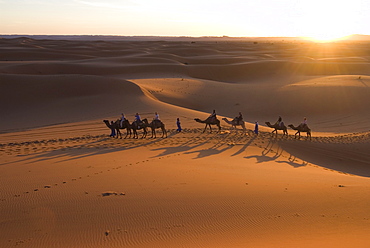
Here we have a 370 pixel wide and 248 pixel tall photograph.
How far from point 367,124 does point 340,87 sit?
30.1 ft

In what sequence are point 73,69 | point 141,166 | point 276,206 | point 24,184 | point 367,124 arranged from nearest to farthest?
point 276,206 → point 24,184 → point 141,166 → point 367,124 → point 73,69

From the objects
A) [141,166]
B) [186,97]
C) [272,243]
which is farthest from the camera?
[186,97]

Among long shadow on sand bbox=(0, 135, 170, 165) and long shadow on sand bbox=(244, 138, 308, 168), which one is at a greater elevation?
long shadow on sand bbox=(244, 138, 308, 168)

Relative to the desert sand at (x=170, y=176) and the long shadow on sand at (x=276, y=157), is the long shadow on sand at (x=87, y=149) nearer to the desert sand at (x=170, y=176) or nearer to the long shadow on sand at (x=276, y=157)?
the desert sand at (x=170, y=176)

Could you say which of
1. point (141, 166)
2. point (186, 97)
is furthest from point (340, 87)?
point (141, 166)

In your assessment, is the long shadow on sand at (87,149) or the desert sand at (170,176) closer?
the desert sand at (170,176)

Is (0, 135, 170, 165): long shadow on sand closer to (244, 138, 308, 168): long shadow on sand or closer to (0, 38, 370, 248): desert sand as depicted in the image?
(0, 38, 370, 248): desert sand

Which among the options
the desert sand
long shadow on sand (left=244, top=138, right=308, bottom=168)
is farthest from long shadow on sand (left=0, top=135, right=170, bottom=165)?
long shadow on sand (left=244, top=138, right=308, bottom=168)

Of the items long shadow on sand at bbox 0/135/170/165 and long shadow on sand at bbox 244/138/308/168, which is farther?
long shadow on sand at bbox 244/138/308/168

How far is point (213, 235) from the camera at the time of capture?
273 inches

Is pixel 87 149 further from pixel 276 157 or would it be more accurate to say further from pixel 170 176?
pixel 276 157

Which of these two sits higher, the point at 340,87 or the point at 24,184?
the point at 340,87

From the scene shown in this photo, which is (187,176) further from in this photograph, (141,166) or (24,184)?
(24,184)

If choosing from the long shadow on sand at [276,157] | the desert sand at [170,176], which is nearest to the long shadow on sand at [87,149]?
the desert sand at [170,176]
